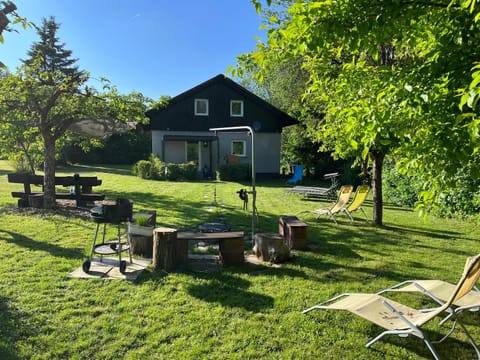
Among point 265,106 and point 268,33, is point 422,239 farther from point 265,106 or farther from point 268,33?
point 265,106

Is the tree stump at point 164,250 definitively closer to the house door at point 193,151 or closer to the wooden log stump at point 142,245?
the wooden log stump at point 142,245

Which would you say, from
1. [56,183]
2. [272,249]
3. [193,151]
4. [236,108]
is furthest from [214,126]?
[272,249]

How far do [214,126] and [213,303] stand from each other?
18202 millimetres

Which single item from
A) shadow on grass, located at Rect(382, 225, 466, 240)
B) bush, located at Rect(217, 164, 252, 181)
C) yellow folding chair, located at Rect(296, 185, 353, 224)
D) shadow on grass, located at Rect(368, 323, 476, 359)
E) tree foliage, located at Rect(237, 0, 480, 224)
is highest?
tree foliage, located at Rect(237, 0, 480, 224)

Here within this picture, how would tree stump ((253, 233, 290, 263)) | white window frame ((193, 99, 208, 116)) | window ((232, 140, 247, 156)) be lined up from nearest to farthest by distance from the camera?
tree stump ((253, 233, 290, 263)), white window frame ((193, 99, 208, 116)), window ((232, 140, 247, 156))

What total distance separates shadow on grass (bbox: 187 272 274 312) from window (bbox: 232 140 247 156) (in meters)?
17.3

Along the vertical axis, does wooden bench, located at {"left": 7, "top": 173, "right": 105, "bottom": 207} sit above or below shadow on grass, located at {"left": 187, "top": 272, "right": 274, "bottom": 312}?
above

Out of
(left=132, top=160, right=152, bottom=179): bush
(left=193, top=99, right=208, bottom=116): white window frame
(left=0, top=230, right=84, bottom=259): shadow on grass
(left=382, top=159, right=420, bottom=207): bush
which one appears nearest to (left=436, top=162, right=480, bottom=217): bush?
(left=382, top=159, right=420, bottom=207): bush

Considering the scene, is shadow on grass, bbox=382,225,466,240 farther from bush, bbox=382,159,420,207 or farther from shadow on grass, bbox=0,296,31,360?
shadow on grass, bbox=0,296,31,360

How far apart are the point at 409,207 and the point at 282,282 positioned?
887cm

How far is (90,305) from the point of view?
3541mm

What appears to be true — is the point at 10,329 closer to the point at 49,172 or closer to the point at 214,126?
the point at 49,172

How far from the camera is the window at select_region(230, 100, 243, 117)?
21250mm

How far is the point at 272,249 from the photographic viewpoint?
4.96 metres
